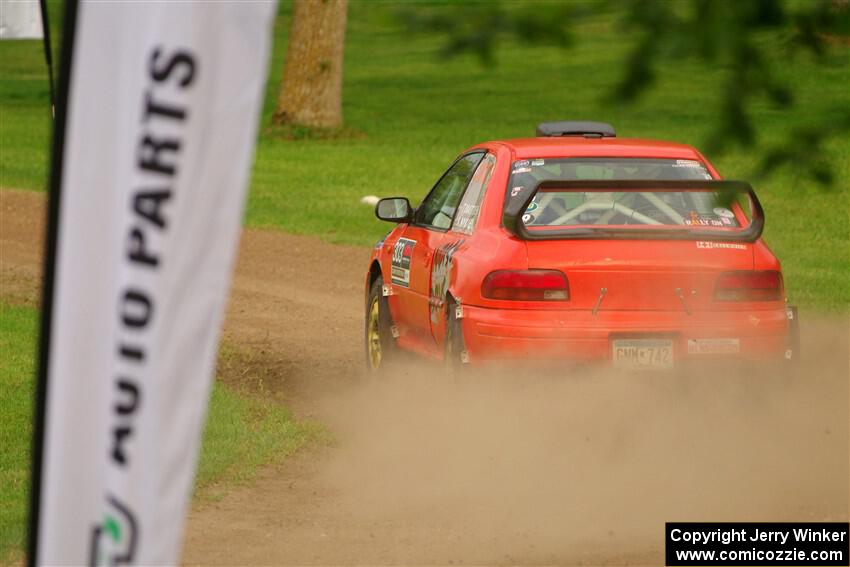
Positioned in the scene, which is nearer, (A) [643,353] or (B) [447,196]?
(A) [643,353]

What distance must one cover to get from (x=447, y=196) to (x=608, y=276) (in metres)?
1.88

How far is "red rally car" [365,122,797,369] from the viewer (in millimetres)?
8406

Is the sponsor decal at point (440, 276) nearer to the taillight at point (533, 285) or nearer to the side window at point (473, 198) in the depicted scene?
the side window at point (473, 198)

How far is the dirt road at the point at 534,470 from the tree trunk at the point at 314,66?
20.0 m

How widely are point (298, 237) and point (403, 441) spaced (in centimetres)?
1003

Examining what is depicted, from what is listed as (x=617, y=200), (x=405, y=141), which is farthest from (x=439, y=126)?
(x=617, y=200)

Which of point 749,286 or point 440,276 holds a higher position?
point 749,286

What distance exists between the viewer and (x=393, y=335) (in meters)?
10.4

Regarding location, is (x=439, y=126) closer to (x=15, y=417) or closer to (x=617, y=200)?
(x=15, y=417)

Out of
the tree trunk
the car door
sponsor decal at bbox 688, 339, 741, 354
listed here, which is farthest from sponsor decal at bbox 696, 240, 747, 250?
the tree trunk

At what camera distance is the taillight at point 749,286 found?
8.52 metres

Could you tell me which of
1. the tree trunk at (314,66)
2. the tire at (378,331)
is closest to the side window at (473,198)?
the tire at (378,331)

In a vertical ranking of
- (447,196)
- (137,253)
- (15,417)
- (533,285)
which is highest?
(137,253)

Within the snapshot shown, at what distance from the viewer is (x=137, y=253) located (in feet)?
11.6
